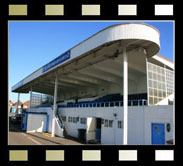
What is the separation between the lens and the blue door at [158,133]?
10.7 metres

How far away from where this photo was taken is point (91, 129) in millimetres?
16266

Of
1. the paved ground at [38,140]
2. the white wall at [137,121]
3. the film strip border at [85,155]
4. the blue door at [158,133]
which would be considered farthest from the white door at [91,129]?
the film strip border at [85,155]

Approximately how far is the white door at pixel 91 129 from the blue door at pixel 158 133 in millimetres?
6608

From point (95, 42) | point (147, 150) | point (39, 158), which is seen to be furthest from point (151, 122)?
point (39, 158)

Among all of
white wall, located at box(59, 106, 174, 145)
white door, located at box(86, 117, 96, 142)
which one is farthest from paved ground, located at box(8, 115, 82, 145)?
white wall, located at box(59, 106, 174, 145)

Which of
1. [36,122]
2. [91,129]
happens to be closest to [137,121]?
[91,129]

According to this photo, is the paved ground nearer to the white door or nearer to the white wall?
the white door

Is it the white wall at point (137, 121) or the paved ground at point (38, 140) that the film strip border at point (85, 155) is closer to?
the white wall at point (137, 121)

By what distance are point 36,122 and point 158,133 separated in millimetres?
17488

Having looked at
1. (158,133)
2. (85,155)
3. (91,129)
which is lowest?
(91,129)

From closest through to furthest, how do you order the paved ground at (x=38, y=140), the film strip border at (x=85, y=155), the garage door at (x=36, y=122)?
the film strip border at (x=85, y=155), the paved ground at (x=38, y=140), the garage door at (x=36, y=122)

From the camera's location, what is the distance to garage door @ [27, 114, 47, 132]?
22734mm

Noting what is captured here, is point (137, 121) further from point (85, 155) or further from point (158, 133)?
point (85, 155)

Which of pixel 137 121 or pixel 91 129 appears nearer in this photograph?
pixel 137 121
